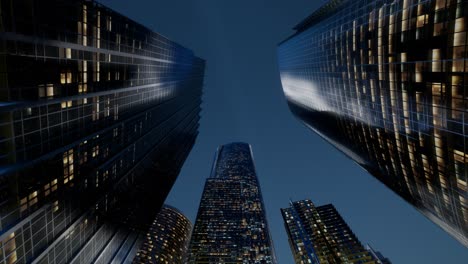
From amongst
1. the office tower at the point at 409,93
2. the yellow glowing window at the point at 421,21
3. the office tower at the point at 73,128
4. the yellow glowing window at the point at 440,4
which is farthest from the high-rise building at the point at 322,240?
the yellow glowing window at the point at 440,4

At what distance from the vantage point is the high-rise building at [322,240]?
154m

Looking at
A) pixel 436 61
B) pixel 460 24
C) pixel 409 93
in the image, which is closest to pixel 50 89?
pixel 460 24

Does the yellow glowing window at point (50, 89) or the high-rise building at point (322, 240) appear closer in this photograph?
the yellow glowing window at point (50, 89)

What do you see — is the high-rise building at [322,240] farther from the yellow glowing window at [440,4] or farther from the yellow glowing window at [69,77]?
the yellow glowing window at [69,77]

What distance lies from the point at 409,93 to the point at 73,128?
54.2 m

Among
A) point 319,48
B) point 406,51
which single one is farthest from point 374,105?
point 319,48

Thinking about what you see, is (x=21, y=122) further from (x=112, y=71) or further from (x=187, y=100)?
(x=187, y=100)

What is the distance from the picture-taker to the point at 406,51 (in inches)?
1984

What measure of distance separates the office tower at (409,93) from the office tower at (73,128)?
4931cm

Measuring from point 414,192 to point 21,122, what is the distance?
69382mm

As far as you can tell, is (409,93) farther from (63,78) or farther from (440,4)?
(63,78)

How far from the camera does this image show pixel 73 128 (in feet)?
166

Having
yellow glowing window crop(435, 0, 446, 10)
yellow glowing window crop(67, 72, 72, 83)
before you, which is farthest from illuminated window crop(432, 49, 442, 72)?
yellow glowing window crop(67, 72, 72, 83)

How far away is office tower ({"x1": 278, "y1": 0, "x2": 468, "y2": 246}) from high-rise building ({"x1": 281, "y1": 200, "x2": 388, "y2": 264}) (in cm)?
8217
